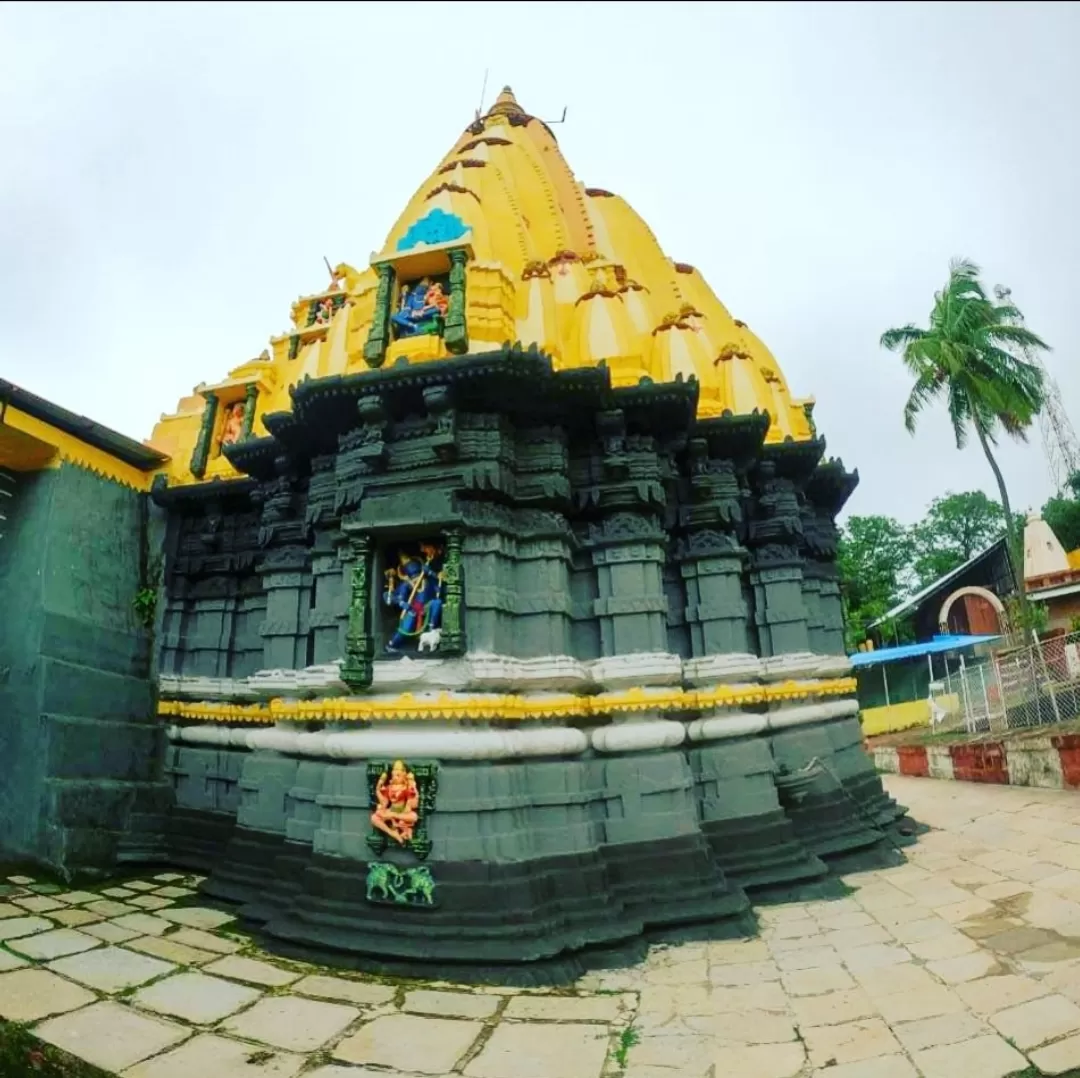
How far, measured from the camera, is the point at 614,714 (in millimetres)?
7992

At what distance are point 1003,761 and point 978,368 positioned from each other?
12589 mm

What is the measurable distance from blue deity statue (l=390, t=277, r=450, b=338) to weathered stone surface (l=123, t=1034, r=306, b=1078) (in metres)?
7.04

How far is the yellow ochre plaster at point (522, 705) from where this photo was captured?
23.3 feet

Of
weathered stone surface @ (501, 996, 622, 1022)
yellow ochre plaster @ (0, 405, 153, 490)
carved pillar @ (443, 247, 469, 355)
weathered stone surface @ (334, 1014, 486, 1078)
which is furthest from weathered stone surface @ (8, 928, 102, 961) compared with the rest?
carved pillar @ (443, 247, 469, 355)

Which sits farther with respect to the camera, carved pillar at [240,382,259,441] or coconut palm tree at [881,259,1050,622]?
coconut palm tree at [881,259,1050,622]

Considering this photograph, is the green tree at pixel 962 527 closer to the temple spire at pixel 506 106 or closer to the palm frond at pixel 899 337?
the palm frond at pixel 899 337

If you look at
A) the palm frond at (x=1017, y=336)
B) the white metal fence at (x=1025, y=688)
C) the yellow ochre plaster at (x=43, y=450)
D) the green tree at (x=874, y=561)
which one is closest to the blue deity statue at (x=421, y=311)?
the yellow ochre plaster at (x=43, y=450)

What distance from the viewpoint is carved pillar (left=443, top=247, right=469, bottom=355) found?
27.1ft

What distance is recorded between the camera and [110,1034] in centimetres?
504

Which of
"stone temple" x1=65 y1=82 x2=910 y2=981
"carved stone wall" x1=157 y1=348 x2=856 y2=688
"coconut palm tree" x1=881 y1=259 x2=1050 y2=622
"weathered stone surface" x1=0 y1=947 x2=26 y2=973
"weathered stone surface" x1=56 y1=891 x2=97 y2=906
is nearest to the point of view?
"weathered stone surface" x1=0 y1=947 x2=26 y2=973

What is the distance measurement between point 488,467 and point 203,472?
6.44 meters

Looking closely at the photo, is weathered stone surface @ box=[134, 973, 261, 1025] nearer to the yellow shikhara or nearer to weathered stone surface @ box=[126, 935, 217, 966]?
weathered stone surface @ box=[126, 935, 217, 966]

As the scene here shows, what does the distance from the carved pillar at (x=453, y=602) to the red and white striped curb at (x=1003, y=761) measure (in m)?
11.5

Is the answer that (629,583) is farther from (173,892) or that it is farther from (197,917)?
(173,892)
